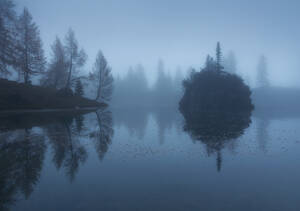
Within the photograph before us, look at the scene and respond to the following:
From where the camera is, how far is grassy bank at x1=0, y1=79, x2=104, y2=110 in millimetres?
25942

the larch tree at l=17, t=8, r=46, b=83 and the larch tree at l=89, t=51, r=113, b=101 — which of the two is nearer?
the larch tree at l=17, t=8, r=46, b=83

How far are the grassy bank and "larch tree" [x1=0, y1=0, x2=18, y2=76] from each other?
9.45 feet

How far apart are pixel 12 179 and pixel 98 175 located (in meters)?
2.87

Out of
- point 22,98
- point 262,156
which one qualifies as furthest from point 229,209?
point 22,98

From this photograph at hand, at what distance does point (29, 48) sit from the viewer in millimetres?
33719

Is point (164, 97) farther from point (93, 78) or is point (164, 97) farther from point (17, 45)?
point (17, 45)

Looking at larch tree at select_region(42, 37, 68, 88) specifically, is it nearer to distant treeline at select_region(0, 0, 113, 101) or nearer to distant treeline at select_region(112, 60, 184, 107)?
distant treeline at select_region(0, 0, 113, 101)

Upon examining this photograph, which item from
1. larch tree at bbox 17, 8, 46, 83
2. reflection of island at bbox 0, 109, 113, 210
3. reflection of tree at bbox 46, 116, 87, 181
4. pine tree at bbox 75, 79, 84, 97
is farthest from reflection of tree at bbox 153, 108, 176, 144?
larch tree at bbox 17, 8, 46, 83

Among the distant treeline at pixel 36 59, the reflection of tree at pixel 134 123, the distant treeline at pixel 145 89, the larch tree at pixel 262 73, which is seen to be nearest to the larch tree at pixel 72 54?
the distant treeline at pixel 36 59

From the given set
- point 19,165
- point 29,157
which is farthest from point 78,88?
point 19,165

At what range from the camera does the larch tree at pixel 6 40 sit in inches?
1149

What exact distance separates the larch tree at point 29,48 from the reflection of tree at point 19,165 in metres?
27.0

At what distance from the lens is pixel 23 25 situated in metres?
34.0

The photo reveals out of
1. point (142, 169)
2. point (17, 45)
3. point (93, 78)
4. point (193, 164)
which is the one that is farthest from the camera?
point (93, 78)
